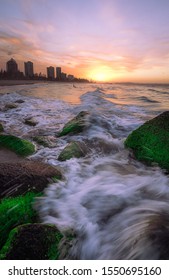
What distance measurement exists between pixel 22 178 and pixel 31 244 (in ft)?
3.68

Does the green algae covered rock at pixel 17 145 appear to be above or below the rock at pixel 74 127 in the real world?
below

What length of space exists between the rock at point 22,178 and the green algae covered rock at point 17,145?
1.40 meters

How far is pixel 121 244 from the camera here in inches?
86.4

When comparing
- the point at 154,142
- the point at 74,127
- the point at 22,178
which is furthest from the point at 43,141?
the point at 154,142

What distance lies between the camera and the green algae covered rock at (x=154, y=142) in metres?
3.81

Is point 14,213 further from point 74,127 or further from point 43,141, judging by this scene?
point 74,127

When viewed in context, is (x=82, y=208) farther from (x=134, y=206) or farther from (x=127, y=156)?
(x=127, y=156)

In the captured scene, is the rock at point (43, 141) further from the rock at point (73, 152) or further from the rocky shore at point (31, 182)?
the rock at point (73, 152)

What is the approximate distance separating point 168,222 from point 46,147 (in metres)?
3.30

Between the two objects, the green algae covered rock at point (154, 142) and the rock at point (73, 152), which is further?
the rock at point (73, 152)

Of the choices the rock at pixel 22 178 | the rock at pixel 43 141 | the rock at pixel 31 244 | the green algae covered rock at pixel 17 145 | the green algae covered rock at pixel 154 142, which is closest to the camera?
the rock at pixel 31 244

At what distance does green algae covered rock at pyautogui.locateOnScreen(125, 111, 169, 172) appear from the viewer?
3811 mm

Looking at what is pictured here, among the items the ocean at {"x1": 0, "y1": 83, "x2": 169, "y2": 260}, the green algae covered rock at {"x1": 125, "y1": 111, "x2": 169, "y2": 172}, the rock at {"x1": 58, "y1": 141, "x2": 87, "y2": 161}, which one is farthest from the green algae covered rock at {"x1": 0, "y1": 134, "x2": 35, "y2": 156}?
the green algae covered rock at {"x1": 125, "y1": 111, "x2": 169, "y2": 172}

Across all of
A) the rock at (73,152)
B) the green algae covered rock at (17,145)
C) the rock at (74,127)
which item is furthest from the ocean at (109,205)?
the rock at (74,127)
